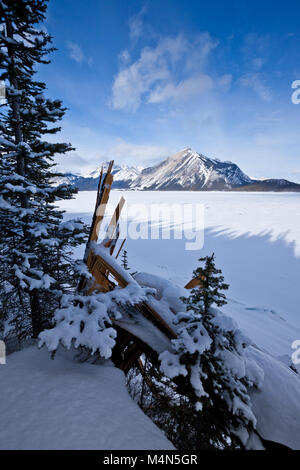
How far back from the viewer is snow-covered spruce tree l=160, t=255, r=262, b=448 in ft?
8.27

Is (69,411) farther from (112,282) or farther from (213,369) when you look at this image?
(112,282)

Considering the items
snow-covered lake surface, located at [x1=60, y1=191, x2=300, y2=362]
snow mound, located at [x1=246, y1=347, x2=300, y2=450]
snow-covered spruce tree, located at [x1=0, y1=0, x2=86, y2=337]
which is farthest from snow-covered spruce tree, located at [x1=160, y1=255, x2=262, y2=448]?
snow-covered lake surface, located at [x1=60, y1=191, x2=300, y2=362]

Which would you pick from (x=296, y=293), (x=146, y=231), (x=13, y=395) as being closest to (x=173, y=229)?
(x=146, y=231)

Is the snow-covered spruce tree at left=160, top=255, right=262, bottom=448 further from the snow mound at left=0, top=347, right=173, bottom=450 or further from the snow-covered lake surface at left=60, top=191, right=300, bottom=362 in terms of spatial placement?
the snow-covered lake surface at left=60, top=191, right=300, bottom=362

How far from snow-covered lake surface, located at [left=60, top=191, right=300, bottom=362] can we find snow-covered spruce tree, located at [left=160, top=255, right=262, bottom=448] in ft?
13.8

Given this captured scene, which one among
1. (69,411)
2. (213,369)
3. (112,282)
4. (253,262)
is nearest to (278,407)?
(213,369)

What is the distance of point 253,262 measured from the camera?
56.6 ft

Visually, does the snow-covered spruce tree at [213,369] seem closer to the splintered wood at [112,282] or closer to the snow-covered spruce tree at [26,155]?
the splintered wood at [112,282]

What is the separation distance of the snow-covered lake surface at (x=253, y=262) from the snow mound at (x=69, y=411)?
5.36 metres

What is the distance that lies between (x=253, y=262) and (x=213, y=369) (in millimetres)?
16785

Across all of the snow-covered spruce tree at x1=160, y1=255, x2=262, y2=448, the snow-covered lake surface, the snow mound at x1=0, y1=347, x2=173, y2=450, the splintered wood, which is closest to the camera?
the snow mound at x1=0, y1=347, x2=173, y2=450
